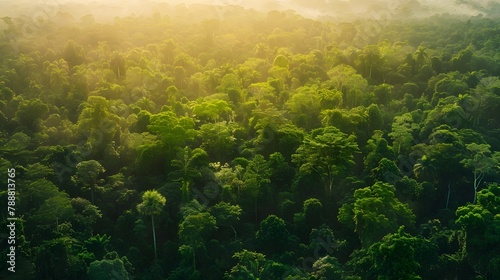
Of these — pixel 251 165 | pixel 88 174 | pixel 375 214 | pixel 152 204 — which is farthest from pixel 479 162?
pixel 88 174

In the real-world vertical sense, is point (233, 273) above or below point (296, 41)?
below

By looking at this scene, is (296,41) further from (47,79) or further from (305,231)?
(305,231)

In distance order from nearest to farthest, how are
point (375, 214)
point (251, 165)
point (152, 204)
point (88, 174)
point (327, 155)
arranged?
1. point (375, 214)
2. point (152, 204)
3. point (327, 155)
4. point (88, 174)
5. point (251, 165)

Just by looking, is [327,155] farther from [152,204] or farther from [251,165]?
[152,204]

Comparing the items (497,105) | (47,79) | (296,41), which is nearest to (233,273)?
(497,105)

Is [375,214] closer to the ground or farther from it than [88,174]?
farther from it

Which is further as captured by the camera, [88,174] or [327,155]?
[88,174]

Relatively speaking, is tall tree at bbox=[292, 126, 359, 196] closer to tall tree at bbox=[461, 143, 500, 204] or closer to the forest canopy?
the forest canopy

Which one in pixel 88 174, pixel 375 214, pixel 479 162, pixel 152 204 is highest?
pixel 479 162

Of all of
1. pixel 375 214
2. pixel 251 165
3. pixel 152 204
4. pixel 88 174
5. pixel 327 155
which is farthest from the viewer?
pixel 251 165
